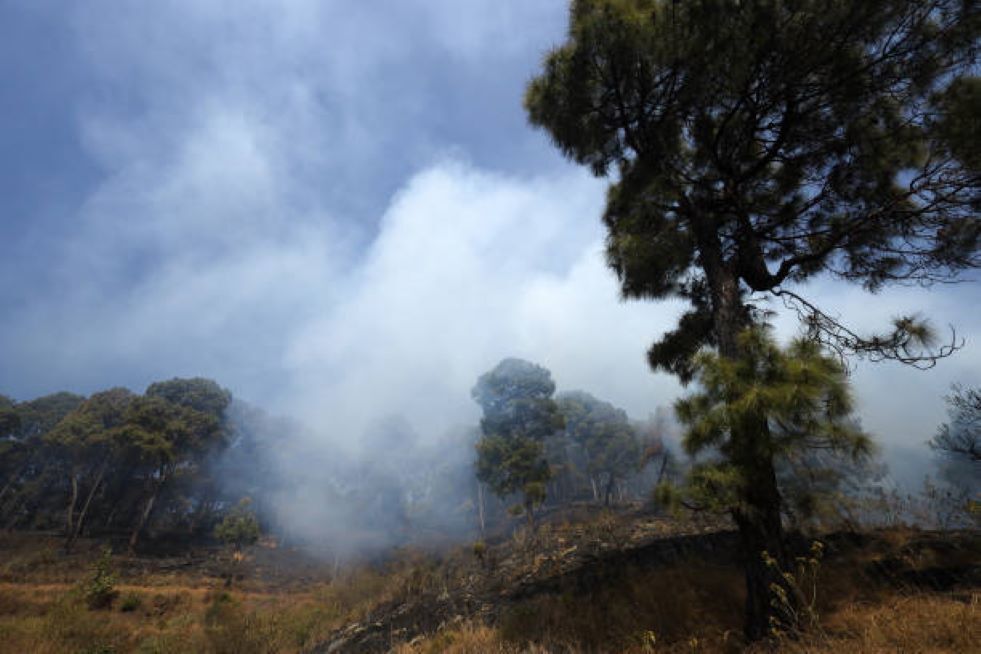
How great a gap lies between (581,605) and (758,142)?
7.64 m

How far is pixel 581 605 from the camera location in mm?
6578

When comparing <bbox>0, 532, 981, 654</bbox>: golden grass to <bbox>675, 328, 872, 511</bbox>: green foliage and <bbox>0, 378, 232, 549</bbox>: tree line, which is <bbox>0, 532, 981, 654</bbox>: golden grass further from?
<bbox>0, 378, 232, 549</bbox>: tree line

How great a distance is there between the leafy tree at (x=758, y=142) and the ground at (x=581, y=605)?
1.08 m

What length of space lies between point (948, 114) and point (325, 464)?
51.7 meters

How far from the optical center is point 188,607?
1569 centimetres

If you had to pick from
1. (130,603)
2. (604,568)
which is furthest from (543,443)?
(130,603)

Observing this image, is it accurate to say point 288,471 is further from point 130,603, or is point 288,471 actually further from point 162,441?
point 130,603

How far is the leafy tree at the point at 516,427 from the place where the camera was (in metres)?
23.7

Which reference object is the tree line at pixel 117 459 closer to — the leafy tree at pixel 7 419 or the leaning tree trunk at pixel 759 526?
the leafy tree at pixel 7 419

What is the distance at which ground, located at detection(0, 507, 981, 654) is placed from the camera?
369 cm

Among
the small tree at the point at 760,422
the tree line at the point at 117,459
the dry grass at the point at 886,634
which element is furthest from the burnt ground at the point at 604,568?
the tree line at the point at 117,459

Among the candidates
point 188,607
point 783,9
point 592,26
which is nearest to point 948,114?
point 783,9

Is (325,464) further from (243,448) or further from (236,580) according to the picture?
(236,580)

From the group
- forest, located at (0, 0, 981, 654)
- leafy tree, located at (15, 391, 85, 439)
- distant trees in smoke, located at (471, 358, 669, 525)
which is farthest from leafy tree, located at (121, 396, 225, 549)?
distant trees in smoke, located at (471, 358, 669, 525)
